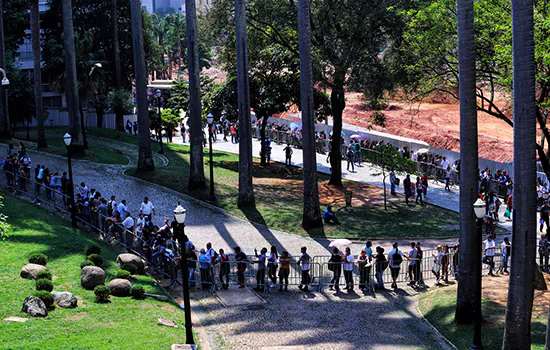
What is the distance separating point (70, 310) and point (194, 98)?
1761 cm

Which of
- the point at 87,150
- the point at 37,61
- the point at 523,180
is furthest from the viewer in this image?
the point at 87,150

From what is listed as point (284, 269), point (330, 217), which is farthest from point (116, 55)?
point (284, 269)

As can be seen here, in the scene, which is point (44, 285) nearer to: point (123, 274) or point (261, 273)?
point (123, 274)

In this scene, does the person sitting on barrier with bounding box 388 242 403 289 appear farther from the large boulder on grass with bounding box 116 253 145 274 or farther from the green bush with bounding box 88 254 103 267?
the green bush with bounding box 88 254 103 267

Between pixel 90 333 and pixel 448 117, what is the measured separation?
62876 mm

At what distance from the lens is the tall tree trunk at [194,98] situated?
110 feet

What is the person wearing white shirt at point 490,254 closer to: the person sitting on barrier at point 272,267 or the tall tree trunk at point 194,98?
the person sitting on barrier at point 272,267

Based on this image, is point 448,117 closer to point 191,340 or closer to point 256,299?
point 256,299

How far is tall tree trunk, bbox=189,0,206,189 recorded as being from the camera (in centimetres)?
3347

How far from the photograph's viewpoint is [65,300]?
1795 cm

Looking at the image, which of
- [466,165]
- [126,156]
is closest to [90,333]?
[466,165]

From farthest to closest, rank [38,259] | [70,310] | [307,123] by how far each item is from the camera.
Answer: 1. [307,123]
2. [38,259]
3. [70,310]

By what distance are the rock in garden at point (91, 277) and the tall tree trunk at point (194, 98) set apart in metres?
15.1

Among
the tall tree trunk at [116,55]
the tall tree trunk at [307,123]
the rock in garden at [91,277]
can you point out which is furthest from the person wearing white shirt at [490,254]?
the tall tree trunk at [116,55]
